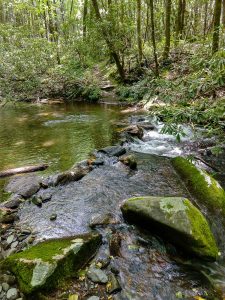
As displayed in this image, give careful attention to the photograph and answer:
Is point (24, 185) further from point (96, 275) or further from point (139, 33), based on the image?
point (139, 33)

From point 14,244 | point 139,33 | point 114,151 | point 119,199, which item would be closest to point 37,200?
point 14,244

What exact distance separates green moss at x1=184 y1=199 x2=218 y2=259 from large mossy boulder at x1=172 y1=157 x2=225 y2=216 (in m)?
0.79

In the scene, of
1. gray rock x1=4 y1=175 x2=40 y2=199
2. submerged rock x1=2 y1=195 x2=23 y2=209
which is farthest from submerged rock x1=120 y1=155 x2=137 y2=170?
submerged rock x1=2 y1=195 x2=23 y2=209

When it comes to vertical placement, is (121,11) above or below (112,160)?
above

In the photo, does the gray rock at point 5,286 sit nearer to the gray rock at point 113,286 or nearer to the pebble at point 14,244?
the pebble at point 14,244

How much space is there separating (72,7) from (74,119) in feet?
75.9

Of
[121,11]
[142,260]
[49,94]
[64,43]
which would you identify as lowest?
[142,260]

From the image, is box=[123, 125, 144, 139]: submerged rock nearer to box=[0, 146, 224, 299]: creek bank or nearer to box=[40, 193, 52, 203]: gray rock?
box=[0, 146, 224, 299]: creek bank

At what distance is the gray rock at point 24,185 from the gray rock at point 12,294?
2495 mm

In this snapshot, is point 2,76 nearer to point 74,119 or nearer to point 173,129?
point 74,119

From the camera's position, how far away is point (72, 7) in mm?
29938

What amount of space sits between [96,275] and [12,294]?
101cm

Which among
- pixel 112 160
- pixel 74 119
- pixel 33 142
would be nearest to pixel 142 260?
pixel 112 160

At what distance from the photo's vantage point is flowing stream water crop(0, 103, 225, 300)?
11.5 ft
